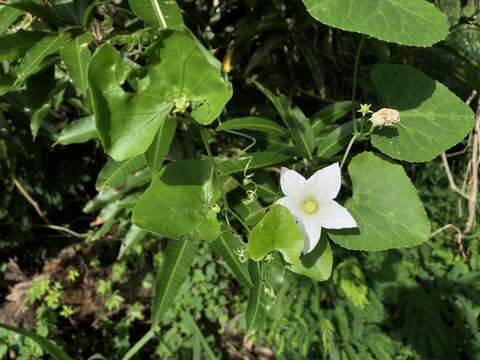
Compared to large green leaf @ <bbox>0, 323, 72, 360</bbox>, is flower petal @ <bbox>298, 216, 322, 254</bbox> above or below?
above

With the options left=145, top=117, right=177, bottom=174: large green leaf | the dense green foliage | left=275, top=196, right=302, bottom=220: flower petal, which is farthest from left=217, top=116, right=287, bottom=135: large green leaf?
left=275, top=196, right=302, bottom=220: flower petal

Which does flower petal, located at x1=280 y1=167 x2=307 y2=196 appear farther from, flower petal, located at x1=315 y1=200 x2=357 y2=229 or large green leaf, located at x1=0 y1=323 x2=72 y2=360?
large green leaf, located at x1=0 y1=323 x2=72 y2=360

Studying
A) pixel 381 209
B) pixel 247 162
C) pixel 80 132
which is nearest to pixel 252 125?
pixel 247 162

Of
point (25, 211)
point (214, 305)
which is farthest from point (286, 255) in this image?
Answer: point (25, 211)

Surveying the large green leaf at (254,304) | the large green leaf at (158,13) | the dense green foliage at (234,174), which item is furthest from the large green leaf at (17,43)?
the large green leaf at (254,304)

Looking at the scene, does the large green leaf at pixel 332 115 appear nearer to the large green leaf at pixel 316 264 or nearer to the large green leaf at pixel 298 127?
the large green leaf at pixel 298 127

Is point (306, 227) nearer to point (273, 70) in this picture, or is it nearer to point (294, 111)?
point (294, 111)
